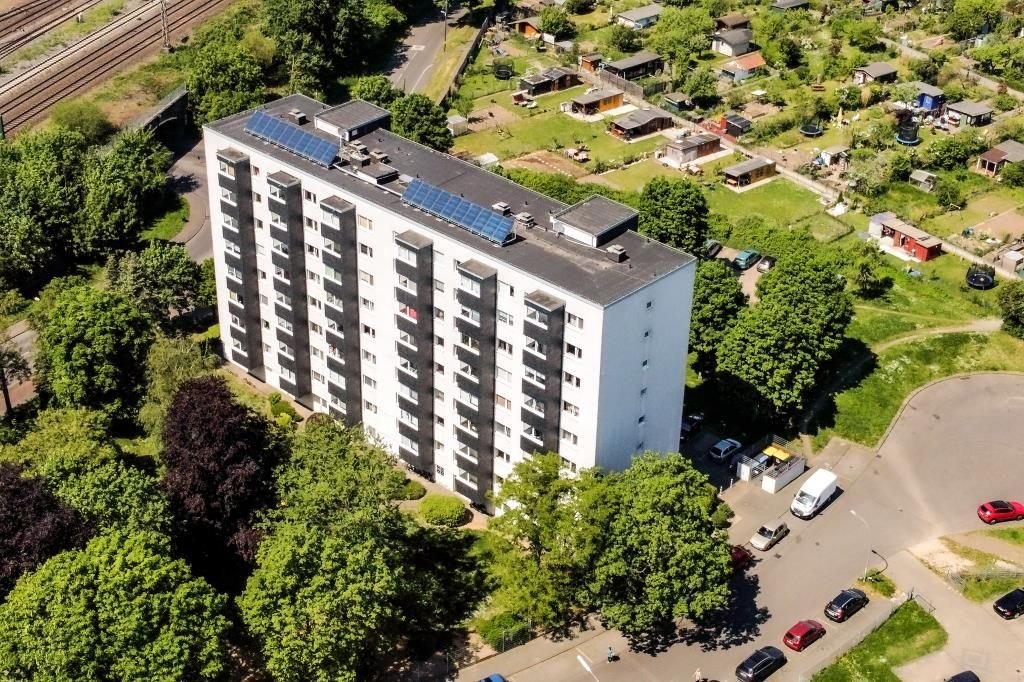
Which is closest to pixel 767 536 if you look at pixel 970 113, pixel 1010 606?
pixel 1010 606

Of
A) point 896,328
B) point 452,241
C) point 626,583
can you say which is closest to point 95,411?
point 452,241

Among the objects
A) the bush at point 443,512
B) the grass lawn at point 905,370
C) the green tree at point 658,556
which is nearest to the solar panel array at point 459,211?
the green tree at point 658,556

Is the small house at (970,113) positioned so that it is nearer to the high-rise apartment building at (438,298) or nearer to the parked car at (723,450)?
the parked car at (723,450)

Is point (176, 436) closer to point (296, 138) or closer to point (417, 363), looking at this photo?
point (417, 363)

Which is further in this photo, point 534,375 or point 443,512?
point 443,512

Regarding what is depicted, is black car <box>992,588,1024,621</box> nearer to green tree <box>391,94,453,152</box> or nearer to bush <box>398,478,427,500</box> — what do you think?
bush <box>398,478,427,500</box>

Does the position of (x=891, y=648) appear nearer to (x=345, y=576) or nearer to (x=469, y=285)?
(x=345, y=576)
